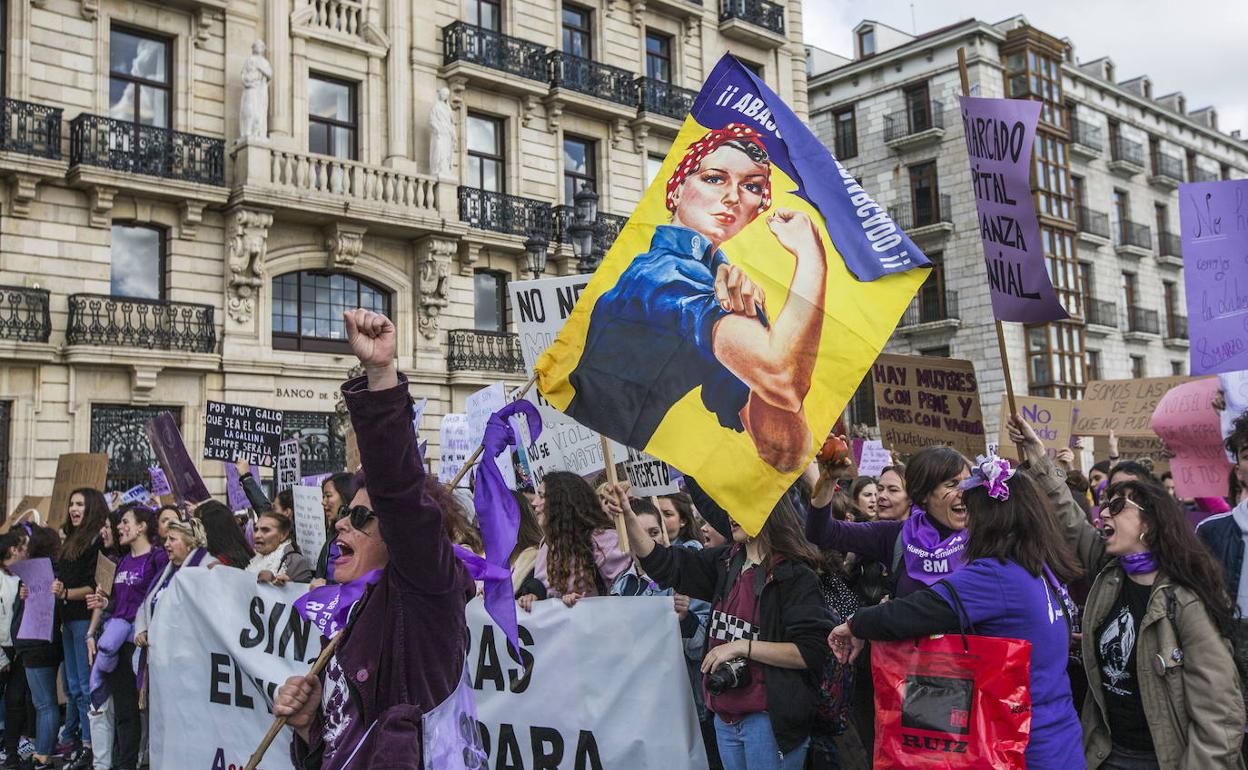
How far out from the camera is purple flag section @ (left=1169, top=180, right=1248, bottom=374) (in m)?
5.56

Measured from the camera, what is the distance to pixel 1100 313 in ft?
120

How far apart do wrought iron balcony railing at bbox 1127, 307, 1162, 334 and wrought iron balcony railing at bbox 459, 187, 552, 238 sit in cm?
2533

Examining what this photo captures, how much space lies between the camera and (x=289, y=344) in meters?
18.9

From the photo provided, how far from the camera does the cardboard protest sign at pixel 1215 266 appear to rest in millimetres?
5562

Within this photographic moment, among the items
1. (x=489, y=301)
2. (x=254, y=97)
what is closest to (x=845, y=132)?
(x=489, y=301)

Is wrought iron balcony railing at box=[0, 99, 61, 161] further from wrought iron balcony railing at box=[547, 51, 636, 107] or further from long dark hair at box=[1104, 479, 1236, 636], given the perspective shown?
long dark hair at box=[1104, 479, 1236, 636]

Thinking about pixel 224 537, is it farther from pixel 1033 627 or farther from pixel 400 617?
pixel 1033 627

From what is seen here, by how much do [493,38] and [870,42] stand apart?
71.1 ft

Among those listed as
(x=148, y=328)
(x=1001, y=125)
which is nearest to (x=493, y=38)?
(x=148, y=328)

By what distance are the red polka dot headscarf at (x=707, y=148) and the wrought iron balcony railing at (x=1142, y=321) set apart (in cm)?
3781

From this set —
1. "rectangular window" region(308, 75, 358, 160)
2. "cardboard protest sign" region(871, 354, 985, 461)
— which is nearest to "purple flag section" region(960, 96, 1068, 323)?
"cardboard protest sign" region(871, 354, 985, 461)

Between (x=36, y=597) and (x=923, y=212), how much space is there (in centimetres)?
3086

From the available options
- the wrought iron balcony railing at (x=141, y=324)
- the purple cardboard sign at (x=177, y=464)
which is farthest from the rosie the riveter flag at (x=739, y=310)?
the wrought iron balcony railing at (x=141, y=324)

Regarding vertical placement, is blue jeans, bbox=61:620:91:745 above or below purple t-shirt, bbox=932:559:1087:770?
below
